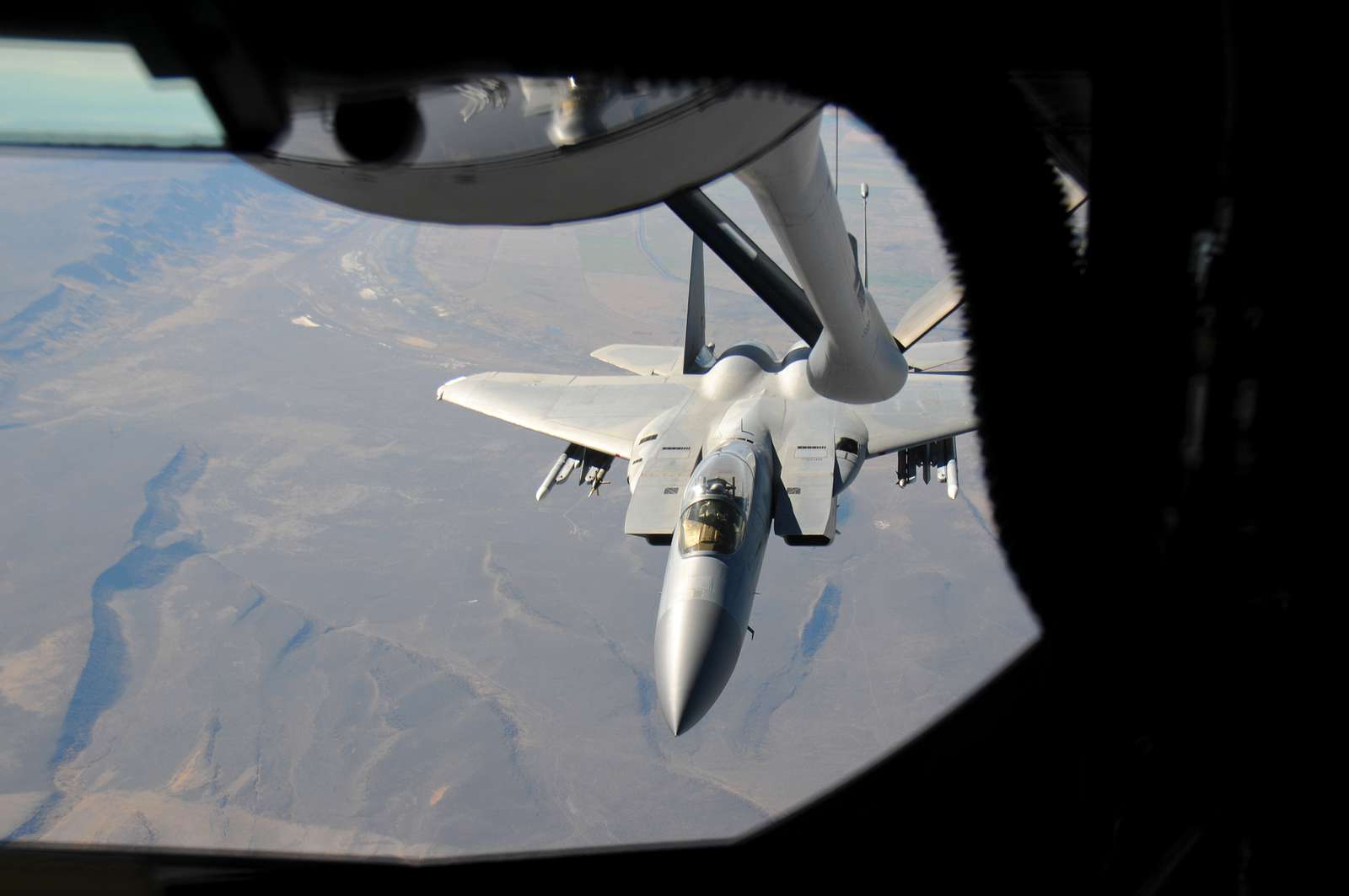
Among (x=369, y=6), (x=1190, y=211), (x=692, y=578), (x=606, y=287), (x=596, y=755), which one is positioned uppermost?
(x=606, y=287)

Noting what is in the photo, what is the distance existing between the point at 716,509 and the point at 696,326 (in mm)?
9337

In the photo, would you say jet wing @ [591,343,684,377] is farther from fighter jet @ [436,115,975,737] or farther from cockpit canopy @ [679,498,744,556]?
cockpit canopy @ [679,498,744,556]

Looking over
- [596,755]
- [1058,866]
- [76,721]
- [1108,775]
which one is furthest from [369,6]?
[76,721]

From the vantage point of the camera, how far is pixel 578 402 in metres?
21.0

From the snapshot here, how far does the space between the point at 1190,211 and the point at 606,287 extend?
269ft

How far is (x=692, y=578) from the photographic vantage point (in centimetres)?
1332

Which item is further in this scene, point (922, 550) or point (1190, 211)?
point (922, 550)

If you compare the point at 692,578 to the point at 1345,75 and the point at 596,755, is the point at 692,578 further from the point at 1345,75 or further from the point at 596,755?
the point at 596,755

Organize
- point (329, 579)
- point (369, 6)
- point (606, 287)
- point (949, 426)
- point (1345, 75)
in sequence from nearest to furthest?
point (1345, 75) → point (369, 6) → point (949, 426) → point (329, 579) → point (606, 287)

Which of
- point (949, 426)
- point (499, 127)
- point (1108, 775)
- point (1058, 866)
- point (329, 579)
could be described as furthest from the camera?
point (329, 579)

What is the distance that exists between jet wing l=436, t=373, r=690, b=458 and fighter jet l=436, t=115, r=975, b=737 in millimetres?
44

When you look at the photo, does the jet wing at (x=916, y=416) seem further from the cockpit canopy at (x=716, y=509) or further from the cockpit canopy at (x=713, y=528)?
the cockpit canopy at (x=713, y=528)

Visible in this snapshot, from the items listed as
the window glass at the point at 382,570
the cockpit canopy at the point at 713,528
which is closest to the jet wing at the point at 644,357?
the window glass at the point at 382,570

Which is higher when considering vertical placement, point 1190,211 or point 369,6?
point 369,6
